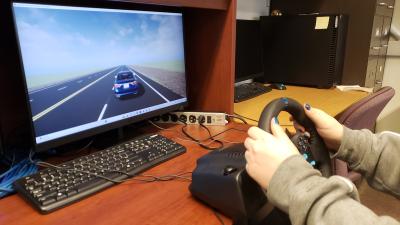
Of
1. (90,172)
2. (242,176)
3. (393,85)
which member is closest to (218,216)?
(242,176)

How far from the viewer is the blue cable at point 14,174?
707 millimetres

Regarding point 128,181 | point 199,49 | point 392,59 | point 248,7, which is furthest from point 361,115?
point 392,59

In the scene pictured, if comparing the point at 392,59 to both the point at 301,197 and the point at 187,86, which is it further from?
the point at 301,197

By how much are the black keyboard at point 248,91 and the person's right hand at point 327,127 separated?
86cm

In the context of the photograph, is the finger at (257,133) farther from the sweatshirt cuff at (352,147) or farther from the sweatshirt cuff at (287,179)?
the sweatshirt cuff at (352,147)

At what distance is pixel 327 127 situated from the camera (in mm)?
797

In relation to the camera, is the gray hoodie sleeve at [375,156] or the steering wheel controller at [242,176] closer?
the steering wheel controller at [242,176]

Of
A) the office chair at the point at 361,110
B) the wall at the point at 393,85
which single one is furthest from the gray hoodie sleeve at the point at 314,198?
the wall at the point at 393,85

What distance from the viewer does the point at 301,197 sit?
0.50 m

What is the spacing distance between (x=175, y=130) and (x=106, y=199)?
0.49m

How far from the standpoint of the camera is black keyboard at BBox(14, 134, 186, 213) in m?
0.66

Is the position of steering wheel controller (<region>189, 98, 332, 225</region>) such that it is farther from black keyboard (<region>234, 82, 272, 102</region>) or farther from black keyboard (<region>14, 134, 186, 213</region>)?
black keyboard (<region>234, 82, 272, 102</region>)

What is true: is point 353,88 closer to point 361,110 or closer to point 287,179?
point 361,110

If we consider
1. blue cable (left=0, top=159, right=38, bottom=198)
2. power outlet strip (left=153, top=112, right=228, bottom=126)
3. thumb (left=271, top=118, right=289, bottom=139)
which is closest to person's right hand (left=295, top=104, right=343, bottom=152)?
thumb (left=271, top=118, right=289, bottom=139)
